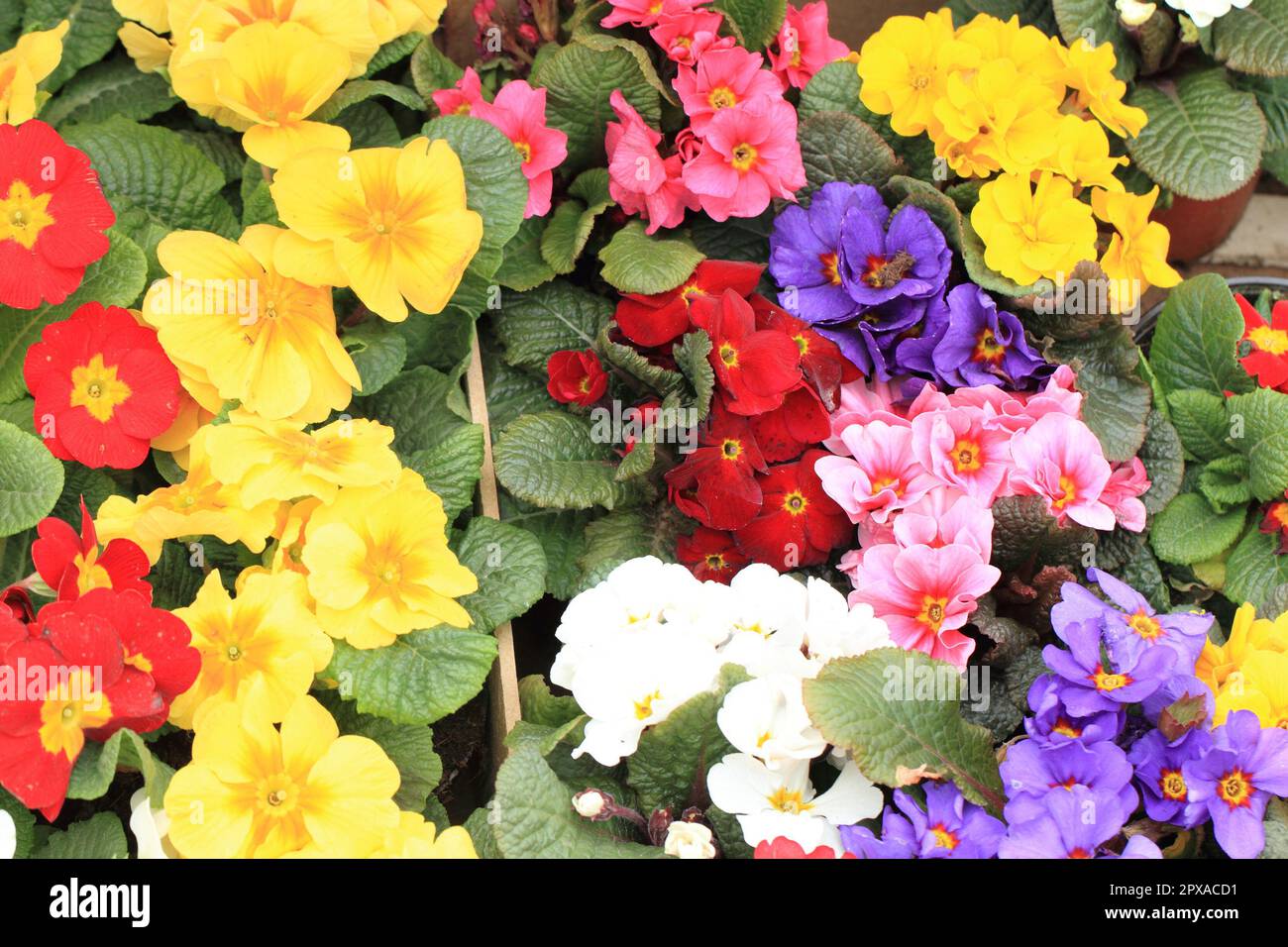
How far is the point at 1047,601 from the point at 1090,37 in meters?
1.07

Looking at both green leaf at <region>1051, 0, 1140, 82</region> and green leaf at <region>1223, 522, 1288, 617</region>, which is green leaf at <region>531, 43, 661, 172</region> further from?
green leaf at <region>1223, 522, 1288, 617</region>

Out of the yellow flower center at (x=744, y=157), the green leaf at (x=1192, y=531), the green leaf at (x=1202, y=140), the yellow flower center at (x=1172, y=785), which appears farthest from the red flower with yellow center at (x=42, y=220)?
the green leaf at (x=1202, y=140)

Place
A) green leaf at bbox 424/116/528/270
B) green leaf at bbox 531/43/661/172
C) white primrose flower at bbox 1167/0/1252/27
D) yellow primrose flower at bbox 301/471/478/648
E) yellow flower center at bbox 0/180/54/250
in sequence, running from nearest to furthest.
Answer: yellow primrose flower at bbox 301/471/478/648 → yellow flower center at bbox 0/180/54/250 → green leaf at bbox 424/116/528/270 → green leaf at bbox 531/43/661/172 → white primrose flower at bbox 1167/0/1252/27

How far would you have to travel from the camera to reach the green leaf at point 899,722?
138 cm

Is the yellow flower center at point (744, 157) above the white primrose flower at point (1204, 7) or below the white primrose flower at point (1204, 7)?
below

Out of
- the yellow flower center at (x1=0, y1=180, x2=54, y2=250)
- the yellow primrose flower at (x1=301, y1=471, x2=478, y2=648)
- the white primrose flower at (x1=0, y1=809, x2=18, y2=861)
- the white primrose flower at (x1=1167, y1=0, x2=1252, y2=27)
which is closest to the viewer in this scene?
the white primrose flower at (x1=0, y1=809, x2=18, y2=861)

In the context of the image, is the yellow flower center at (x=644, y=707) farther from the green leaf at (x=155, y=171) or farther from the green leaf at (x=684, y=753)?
the green leaf at (x=155, y=171)

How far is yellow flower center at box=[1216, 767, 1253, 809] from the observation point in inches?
54.0

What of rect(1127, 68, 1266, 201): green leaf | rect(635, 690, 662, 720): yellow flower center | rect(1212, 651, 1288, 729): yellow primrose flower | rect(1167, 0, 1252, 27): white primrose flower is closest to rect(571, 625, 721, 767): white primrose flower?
rect(635, 690, 662, 720): yellow flower center

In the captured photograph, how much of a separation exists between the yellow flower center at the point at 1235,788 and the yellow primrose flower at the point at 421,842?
0.82m

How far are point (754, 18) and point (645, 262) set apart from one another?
19.3 inches

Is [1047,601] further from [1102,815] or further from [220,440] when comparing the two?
[220,440]

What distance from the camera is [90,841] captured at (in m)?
1.41

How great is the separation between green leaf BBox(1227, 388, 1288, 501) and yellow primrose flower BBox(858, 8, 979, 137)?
0.63 m
